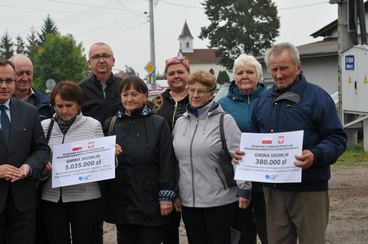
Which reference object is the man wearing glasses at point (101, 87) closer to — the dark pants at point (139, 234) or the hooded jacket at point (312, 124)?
the dark pants at point (139, 234)

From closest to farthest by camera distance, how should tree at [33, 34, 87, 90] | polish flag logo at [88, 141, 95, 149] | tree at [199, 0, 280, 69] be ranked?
polish flag logo at [88, 141, 95, 149] < tree at [199, 0, 280, 69] < tree at [33, 34, 87, 90]

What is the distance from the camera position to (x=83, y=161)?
4574mm

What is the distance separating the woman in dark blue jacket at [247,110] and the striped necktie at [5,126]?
196 cm

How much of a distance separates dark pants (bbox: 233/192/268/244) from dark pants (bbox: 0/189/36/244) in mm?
1894

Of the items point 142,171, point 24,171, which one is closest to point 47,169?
point 24,171

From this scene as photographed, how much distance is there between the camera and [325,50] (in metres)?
27.3

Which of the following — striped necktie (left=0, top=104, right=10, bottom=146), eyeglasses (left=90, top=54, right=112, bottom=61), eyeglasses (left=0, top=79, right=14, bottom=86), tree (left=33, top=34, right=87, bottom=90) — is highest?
tree (left=33, top=34, right=87, bottom=90)

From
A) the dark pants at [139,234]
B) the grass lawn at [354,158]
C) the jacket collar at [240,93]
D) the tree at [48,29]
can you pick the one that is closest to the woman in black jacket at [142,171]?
the dark pants at [139,234]

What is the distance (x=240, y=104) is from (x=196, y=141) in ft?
2.38

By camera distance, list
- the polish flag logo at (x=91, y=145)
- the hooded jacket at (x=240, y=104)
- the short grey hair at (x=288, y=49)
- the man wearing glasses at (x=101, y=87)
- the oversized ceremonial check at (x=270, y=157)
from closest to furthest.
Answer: the oversized ceremonial check at (x=270, y=157)
the short grey hair at (x=288, y=49)
the polish flag logo at (x=91, y=145)
the hooded jacket at (x=240, y=104)
the man wearing glasses at (x=101, y=87)

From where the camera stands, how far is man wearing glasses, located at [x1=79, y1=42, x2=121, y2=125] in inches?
217

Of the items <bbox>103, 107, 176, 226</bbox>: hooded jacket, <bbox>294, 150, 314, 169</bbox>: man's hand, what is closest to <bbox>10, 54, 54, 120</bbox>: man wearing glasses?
<bbox>103, 107, 176, 226</bbox>: hooded jacket

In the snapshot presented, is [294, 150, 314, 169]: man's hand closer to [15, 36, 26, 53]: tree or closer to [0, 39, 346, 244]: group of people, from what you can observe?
[0, 39, 346, 244]: group of people

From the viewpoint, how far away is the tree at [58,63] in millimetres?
78438
